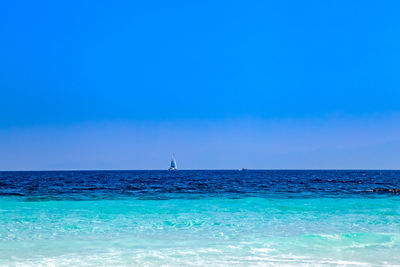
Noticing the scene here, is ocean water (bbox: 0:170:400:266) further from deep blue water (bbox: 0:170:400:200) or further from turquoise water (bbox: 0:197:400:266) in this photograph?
deep blue water (bbox: 0:170:400:200)

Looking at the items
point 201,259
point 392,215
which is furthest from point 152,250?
point 392,215

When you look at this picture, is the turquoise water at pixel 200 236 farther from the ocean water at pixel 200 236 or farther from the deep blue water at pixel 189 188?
the deep blue water at pixel 189 188

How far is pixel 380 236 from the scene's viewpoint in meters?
10.9

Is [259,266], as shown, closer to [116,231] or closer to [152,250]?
[152,250]

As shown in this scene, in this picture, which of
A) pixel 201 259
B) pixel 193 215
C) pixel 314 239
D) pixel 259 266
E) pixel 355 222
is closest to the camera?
pixel 259 266

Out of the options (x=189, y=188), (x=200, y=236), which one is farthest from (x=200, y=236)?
(x=189, y=188)

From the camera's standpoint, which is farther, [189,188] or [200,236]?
[189,188]

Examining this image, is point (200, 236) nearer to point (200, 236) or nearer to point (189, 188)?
point (200, 236)

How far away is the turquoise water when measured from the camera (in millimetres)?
8344

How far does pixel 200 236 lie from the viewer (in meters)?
11.0

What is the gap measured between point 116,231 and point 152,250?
9.96ft

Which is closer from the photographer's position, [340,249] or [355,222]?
[340,249]

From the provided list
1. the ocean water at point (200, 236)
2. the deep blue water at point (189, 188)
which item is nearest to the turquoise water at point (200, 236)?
the ocean water at point (200, 236)

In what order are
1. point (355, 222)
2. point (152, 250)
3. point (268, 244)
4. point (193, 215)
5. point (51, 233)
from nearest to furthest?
1. point (152, 250)
2. point (268, 244)
3. point (51, 233)
4. point (355, 222)
5. point (193, 215)
